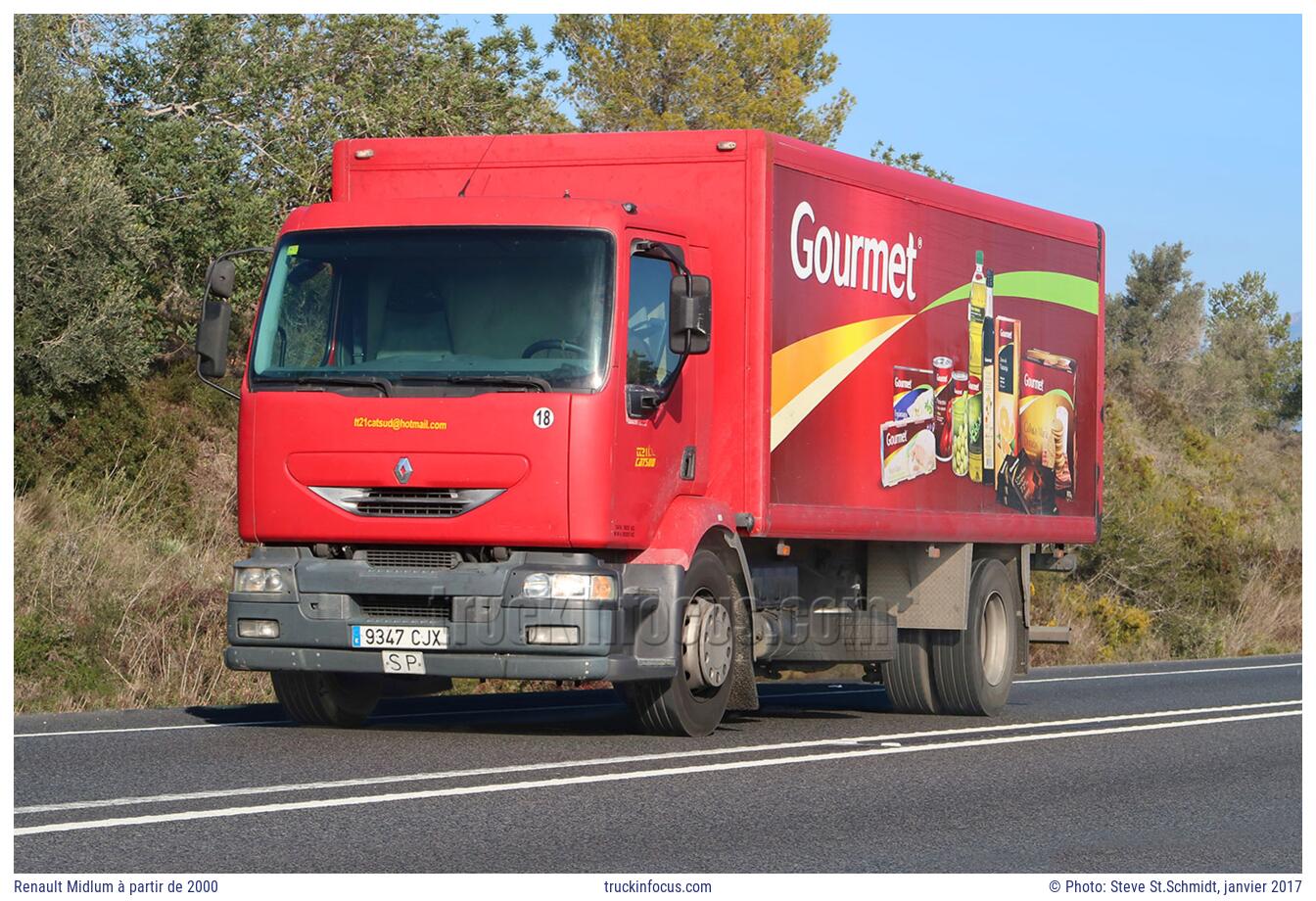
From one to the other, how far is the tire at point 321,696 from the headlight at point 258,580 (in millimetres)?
869

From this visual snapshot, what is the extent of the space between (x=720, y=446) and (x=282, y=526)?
8.56 feet

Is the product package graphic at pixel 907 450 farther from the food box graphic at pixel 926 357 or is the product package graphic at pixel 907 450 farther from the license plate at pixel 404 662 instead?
the license plate at pixel 404 662

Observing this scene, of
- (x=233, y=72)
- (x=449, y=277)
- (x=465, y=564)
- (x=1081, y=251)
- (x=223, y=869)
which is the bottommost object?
(x=223, y=869)

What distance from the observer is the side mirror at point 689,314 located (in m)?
11.5

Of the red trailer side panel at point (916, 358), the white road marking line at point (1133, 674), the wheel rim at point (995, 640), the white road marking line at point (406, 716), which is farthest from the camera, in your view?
the white road marking line at point (1133, 674)

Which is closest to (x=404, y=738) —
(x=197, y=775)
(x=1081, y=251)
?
(x=197, y=775)

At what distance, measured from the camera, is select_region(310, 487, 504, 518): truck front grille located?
11.3 metres

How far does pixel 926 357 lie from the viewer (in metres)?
14.3

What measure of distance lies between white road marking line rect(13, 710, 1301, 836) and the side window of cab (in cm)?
221

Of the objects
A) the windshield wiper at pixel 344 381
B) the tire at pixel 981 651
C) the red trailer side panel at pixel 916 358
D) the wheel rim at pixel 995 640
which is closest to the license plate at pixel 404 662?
the windshield wiper at pixel 344 381

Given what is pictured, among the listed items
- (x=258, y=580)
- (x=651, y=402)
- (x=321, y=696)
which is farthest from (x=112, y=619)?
(x=651, y=402)

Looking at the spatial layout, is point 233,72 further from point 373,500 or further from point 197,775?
point 197,775

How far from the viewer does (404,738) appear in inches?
467

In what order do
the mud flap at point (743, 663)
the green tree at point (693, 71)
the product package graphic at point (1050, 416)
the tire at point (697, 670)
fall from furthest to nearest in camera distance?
the green tree at point (693, 71) → the product package graphic at point (1050, 416) → the mud flap at point (743, 663) → the tire at point (697, 670)
